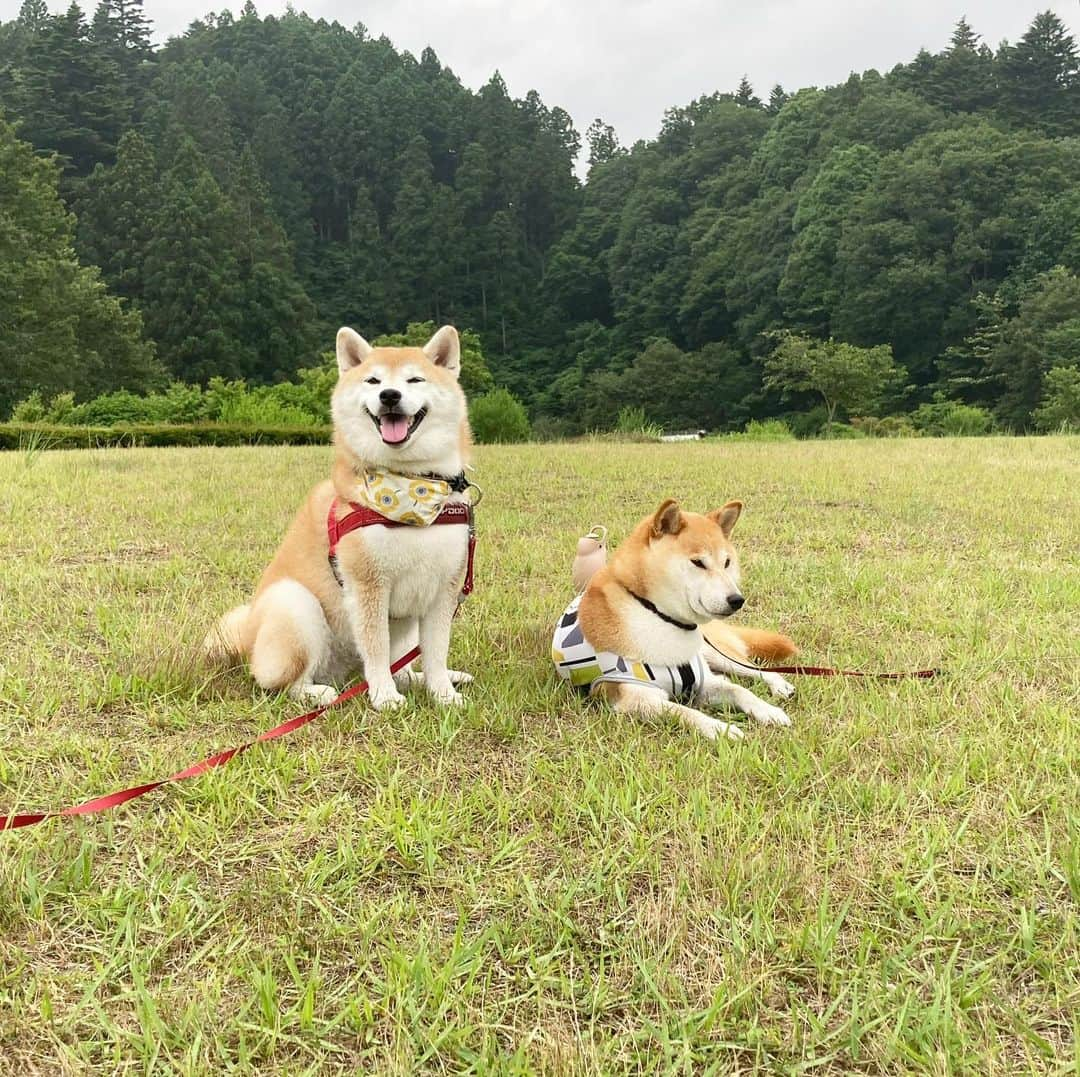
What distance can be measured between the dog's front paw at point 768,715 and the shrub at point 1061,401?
101 feet

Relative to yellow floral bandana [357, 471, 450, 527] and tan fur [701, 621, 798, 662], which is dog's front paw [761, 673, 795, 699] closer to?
tan fur [701, 621, 798, 662]

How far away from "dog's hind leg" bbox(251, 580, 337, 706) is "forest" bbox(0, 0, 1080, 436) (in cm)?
1908

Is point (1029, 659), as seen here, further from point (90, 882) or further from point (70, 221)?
point (70, 221)

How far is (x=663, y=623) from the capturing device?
232 cm

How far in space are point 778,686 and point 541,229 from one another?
208 feet

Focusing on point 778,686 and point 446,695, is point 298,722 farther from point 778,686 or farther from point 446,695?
point 778,686

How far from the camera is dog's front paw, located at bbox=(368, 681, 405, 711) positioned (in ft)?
7.49

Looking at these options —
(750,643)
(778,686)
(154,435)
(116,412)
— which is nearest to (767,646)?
(750,643)

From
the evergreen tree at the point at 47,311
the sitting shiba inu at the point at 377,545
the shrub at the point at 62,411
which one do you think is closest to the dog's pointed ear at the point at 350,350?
the sitting shiba inu at the point at 377,545

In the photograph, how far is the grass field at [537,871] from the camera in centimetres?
112

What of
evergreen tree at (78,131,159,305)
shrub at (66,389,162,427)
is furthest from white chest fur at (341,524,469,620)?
evergreen tree at (78,131,159,305)

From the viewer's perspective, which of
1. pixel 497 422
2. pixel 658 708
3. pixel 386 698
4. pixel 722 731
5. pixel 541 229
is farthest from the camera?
pixel 541 229

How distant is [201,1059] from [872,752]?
62.8 inches

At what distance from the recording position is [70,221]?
30.2 meters
